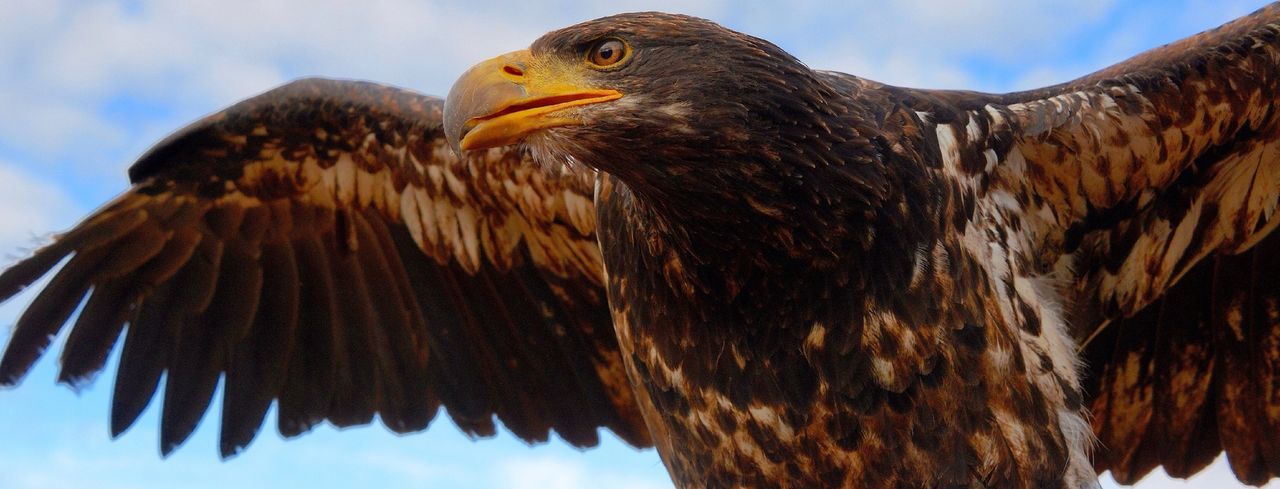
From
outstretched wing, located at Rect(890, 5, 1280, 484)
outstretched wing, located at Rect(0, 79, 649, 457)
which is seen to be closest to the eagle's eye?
outstretched wing, located at Rect(890, 5, 1280, 484)

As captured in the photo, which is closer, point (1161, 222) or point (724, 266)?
point (724, 266)

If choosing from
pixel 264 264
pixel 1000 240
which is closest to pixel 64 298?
pixel 264 264

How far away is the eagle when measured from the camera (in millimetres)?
3996

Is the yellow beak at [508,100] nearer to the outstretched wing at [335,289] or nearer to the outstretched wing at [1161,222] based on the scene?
the outstretched wing at [1161,222]

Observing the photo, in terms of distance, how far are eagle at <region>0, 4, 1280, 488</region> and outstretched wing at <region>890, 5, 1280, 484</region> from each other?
13mm

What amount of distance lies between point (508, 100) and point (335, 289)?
3.20 m

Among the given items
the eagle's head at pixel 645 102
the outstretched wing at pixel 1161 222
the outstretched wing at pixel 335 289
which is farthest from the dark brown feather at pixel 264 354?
the outstretched wing at pixel 1161 222

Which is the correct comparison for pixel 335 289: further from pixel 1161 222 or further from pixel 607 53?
pixel 1161 222

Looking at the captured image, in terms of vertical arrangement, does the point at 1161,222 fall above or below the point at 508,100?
below

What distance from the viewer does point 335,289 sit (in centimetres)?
667

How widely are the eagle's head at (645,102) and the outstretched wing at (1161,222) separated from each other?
2.91ft

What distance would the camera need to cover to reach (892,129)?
4.38 m

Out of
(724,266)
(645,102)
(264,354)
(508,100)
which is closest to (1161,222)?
(724,266)

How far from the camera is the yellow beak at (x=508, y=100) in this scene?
372cm
